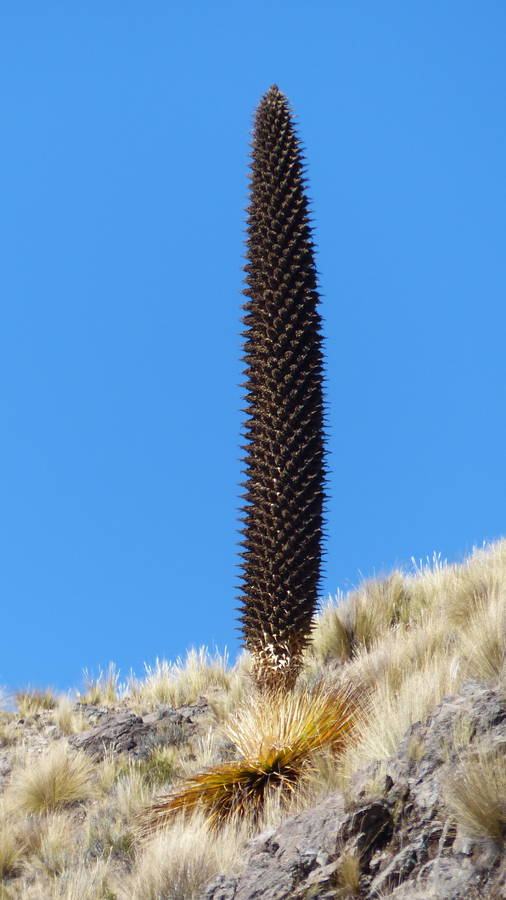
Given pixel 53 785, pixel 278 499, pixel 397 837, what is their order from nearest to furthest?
pixel 397 837
pixel 278 499
pixel 53 785

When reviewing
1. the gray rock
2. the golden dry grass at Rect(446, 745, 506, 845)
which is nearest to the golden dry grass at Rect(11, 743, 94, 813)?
the gray rock

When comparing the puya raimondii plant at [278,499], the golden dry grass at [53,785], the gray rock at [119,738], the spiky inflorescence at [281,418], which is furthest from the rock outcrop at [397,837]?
the gray rock at [119,738]

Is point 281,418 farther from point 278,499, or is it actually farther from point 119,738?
point 119,738

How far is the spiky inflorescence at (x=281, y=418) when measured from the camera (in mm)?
7773

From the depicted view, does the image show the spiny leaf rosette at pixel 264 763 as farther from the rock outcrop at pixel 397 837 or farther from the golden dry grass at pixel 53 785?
the golden dry grass at pixel 53 785

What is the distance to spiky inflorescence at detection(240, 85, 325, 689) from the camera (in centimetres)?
777

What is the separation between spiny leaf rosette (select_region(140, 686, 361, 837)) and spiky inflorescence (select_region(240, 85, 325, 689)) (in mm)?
642

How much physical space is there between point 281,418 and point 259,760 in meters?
2.69

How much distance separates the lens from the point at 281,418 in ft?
26.0

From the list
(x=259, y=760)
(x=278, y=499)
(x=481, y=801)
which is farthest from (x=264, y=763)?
(x=481, y=801)

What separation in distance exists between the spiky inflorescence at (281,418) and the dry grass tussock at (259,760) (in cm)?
58

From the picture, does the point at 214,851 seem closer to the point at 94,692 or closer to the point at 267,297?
the point at 267,297

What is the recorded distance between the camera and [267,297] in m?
8.19

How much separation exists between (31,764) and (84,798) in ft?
3.74
